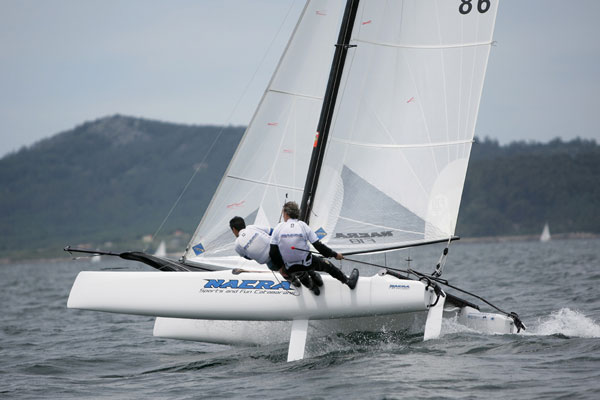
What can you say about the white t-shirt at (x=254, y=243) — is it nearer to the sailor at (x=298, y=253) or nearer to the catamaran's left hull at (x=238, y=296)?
the sailor at (x=298, y=253)

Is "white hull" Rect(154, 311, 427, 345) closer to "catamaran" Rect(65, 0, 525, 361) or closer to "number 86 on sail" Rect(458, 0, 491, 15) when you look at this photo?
"catamaran" Rect(65, 0, 525, 361)

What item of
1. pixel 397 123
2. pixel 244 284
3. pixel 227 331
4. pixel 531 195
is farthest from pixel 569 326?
pixel 531 195

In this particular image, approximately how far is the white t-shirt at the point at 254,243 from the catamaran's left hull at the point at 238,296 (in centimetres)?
25

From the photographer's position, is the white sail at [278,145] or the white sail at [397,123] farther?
the white sail at [278,145]

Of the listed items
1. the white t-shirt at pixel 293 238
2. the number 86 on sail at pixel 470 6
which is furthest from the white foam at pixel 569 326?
→ the number 86 on sail at pixel 470 6

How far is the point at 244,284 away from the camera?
24.9 feet

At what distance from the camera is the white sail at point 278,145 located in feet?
29.1

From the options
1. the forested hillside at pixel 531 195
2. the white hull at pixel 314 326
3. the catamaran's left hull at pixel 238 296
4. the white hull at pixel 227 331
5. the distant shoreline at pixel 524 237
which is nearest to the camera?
the catamaran's left hull at pixel 238 296

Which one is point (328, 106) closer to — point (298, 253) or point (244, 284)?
point (298, 253)

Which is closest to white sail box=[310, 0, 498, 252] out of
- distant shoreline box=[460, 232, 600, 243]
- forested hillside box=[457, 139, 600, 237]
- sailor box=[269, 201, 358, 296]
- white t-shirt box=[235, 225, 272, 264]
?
sailor box=[269, 201, 358, 296]

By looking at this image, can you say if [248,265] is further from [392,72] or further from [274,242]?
[392,72]

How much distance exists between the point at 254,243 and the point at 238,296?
0.55 metres

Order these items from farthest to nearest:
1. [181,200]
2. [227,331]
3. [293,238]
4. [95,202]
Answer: [95,202] → [181,200] → [227,331] → [293,238]

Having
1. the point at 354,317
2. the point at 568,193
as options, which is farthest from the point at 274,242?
the point at 568,193
